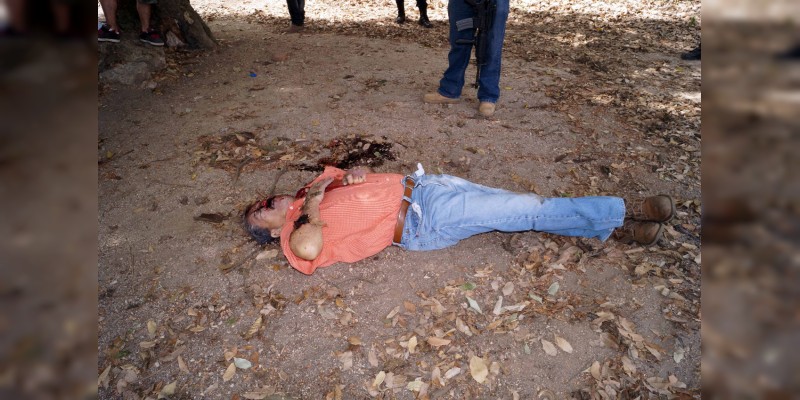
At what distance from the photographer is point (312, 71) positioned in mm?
8047

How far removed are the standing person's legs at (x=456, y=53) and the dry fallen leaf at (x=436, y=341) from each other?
4.03m

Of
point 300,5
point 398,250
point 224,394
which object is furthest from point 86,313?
point 300,5

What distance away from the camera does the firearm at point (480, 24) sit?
5.65 m

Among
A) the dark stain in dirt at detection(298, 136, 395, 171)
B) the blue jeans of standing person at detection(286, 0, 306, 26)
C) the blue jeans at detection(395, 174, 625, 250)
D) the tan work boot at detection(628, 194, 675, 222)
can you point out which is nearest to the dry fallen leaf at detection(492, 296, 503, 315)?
the blue jeans at detection(395, 174, 625, 250)

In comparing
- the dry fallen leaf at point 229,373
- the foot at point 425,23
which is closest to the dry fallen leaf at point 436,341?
the dry fallen leaf at point 229,373

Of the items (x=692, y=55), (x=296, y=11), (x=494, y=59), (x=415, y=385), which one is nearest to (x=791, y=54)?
(x=415, y=385)

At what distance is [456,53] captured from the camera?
6375mm

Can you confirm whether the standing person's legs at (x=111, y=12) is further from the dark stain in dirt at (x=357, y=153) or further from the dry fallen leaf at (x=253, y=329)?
the dry fallen leaf at (x=253, y=329)

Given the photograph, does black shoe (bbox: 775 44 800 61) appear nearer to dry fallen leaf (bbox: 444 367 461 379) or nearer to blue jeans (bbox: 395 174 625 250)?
dry fallen leaf (bbox: 444 367 461 379)

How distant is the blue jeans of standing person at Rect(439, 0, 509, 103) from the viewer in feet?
19.0

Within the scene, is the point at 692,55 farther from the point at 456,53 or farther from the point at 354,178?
the point at 354,178

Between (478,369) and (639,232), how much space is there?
6.04 ft

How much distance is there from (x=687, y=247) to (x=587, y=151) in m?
1.79

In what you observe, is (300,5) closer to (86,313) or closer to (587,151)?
(587,151)
